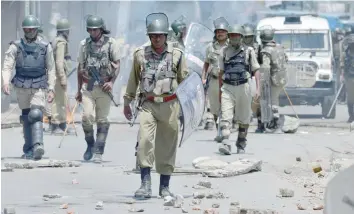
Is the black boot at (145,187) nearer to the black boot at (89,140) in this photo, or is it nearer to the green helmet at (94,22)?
the green helmet at (94,22)

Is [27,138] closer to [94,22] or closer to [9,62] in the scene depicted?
[9,62]

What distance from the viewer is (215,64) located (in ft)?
63.0

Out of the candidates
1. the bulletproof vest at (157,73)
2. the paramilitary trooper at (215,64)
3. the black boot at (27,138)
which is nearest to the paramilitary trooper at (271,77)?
the paramilitary trooper at (215,64)

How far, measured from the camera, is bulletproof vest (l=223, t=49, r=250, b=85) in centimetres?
1580

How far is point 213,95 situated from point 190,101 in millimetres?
8396

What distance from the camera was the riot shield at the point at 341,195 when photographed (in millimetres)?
5312

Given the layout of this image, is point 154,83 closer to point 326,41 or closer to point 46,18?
point 326,41

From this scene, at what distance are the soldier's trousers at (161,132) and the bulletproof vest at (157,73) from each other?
138 mm

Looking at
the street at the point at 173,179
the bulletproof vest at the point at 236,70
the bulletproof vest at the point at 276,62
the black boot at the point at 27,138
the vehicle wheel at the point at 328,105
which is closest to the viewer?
the street at the point at 173,179

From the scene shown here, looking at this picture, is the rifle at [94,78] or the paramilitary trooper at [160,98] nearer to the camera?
the paramilitary trooper at [160,98]

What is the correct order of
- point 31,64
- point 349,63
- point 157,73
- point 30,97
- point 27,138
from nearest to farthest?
point 157,73
point 31,64
point 30,97
point 27,138
point 349,63

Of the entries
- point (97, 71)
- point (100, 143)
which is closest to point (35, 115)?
point (100, 143)

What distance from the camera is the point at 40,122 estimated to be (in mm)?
14945

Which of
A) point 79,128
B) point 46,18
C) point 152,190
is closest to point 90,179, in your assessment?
point 152,190
